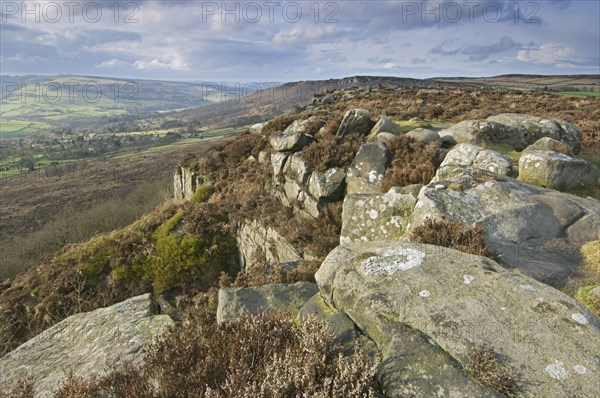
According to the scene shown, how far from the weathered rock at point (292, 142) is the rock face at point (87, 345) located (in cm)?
1119

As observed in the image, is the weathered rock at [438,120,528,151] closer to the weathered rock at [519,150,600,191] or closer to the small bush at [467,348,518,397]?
the weathered rock at [519,150,600,191]

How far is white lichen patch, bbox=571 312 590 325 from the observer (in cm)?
383

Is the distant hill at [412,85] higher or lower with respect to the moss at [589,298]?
higher

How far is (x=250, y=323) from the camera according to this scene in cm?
442

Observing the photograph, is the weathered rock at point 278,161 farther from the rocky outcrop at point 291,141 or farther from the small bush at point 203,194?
the small bush at point 203,194

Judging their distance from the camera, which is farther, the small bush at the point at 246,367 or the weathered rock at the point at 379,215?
the weathered rock at the point at 379,215

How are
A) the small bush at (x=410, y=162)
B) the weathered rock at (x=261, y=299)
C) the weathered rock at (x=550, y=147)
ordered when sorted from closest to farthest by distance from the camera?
the weathered rock at (x=261, y=299), the small bush at (x=410, y=162), the weathered rock at (x=550, y=147)

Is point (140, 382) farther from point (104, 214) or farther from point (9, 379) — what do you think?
point (104, 214)

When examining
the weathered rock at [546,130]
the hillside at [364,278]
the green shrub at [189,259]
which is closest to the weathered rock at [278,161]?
the hillside at [364,278]

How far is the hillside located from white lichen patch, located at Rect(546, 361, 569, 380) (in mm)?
18

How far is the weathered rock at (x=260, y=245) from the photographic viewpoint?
14.4m

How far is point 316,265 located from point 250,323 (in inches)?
180

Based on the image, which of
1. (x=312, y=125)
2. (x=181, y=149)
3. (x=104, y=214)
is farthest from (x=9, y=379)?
(x=181, y=149)

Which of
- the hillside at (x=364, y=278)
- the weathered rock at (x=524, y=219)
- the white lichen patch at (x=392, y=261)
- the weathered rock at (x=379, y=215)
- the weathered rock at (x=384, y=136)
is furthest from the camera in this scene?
the weathered rock at (x=384, y=136)
